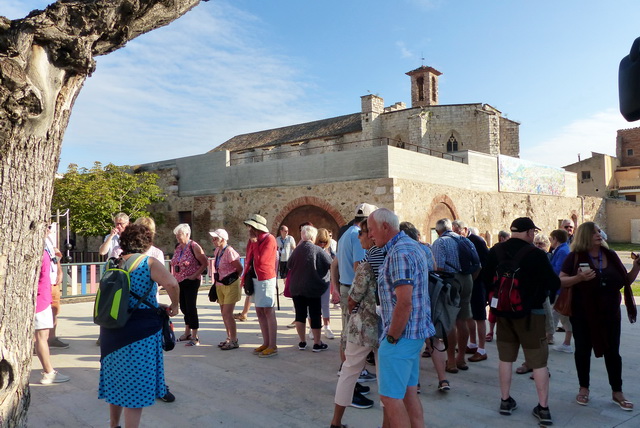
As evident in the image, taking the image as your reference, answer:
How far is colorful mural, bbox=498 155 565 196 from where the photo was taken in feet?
70.8

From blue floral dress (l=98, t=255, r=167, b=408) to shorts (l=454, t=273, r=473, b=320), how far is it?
11.4 ft

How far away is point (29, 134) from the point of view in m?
2.60

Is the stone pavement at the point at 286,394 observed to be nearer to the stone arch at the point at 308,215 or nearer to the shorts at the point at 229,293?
the shorts at the point at 229,293

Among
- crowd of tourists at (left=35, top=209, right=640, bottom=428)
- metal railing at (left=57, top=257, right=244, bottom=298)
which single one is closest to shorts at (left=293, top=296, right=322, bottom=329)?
crowd of tourists at (left=35, top=209, right=640, bottom=428)

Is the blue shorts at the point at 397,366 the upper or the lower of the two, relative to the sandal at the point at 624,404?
upper

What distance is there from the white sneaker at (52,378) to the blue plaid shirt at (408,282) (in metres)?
3.81

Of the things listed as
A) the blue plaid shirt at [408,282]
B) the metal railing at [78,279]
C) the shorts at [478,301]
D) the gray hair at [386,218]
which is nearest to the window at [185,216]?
the metal railing at [78,279]

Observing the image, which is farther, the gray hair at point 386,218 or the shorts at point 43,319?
the shorts at point 43,319

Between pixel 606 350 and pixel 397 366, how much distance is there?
2.34m

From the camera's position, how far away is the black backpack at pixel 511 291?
394 centimetres

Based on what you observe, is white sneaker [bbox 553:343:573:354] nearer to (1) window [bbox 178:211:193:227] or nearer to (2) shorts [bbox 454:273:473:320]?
(2) shorts [bbox 454:273:473:320]

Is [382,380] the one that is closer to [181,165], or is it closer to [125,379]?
[125,379]

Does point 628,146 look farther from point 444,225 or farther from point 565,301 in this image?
point 565,301

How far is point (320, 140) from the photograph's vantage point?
3712 cm
